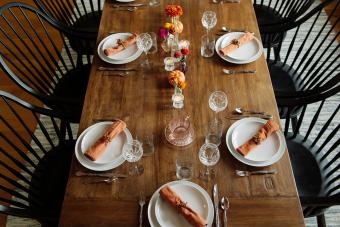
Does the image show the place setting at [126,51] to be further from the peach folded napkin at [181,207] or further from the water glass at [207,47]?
the peach folded napkin at [181,207]

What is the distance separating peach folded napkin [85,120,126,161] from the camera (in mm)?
1302

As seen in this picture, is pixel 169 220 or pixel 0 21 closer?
pixel 169 220

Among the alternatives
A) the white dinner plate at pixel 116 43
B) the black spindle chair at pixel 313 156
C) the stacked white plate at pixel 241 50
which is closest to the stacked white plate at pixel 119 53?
the white dinner plate at pixel 116 43

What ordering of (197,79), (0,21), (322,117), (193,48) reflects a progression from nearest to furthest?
1. (197,79)
2. (193,48)
3. (322,117)
4. (0,21)

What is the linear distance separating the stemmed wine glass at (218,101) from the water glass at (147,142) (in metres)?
0.30

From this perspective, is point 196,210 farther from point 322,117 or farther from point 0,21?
point 0,21

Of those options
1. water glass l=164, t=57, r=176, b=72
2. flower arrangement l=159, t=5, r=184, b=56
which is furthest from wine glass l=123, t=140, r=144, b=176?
flower arrangement l=159, t=5, r=184, b=56

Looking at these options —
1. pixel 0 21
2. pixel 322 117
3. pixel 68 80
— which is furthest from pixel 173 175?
pixel 0 21

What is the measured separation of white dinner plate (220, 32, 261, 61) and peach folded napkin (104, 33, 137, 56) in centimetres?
46

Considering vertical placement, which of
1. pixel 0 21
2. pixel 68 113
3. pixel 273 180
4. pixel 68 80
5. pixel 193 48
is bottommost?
pixel 0 21

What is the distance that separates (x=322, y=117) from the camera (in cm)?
241

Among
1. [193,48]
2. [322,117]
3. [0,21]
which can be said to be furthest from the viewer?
→ [0,21]

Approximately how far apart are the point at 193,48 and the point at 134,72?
0.34 metres

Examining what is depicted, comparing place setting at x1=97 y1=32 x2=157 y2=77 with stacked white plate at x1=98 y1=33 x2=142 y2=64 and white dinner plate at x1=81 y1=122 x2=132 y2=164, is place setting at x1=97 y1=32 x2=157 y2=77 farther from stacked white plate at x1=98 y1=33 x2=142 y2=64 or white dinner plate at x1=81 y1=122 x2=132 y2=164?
white dinner plate at x1=81 y1=122 x2=132 y2=164
